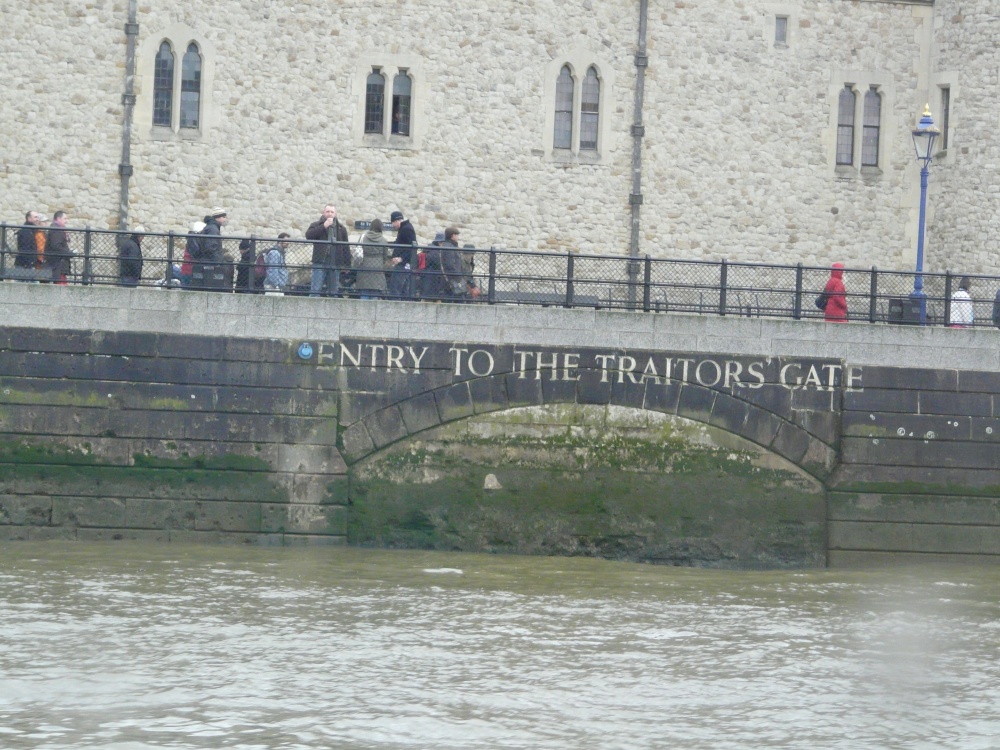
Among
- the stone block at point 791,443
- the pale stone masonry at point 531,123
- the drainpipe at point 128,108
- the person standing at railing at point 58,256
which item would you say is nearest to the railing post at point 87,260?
the person standing at railing at point 58,256

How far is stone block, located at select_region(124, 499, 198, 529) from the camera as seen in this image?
68.2 feet

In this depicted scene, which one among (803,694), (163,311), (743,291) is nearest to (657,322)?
(743,291)

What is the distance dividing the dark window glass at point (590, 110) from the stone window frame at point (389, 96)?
2.75 m

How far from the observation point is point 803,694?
14656 mm

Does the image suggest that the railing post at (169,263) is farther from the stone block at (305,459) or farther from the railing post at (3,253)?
the stone block at (305,459)

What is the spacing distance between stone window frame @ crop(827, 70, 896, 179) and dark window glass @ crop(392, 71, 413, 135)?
7405 millimetres

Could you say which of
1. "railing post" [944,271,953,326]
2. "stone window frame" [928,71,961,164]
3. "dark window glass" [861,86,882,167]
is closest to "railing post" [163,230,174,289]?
"railing post" [944,271,953,326]

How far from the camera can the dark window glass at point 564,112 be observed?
30297 mm

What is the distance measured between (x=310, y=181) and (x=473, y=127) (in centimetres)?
292

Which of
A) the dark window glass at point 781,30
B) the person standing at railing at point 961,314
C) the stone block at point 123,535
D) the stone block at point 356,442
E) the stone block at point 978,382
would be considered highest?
→ the dark window glass at point 781,30

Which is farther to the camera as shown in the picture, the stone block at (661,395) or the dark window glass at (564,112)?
the dark window glass at (564,112)

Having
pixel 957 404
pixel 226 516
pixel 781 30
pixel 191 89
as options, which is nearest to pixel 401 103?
pixel 191 89

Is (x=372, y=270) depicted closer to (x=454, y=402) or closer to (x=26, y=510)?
(x=454, y=402)

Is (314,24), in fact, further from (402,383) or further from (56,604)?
(56,604)
